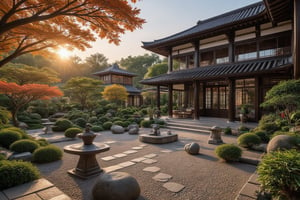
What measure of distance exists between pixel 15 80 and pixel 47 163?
10631 millimetres

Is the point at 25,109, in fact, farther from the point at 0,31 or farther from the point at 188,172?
the point at 188,172

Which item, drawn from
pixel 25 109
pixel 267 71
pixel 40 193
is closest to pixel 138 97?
pixel 25 109

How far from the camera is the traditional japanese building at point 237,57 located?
848cm

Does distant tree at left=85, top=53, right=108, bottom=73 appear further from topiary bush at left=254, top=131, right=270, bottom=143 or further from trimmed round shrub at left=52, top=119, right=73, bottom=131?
topiary bush at left=254, top=131, right=270, bottom=143

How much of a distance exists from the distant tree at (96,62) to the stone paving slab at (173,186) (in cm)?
3968

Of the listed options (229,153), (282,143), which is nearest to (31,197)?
(229,153)

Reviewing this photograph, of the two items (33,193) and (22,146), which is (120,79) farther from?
(33,193)

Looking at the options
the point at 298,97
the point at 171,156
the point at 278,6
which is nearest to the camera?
the point at 298,97

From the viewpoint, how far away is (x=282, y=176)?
2148mm

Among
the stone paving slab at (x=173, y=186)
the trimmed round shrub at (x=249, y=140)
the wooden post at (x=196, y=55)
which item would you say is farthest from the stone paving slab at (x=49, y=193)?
the wooden post at (x=196, y=55)

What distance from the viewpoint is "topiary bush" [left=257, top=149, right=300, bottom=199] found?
2121 millimetres

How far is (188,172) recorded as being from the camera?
4039mm

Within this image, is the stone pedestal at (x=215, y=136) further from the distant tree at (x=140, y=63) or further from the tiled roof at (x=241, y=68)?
the distant tree at (x=140, y=63)

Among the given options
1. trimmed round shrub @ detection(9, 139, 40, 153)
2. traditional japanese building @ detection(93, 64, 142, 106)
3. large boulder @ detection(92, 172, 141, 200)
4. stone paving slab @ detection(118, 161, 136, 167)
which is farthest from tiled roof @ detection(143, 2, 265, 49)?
traditional japanese building @ detection(93, 64, 142, 106)
